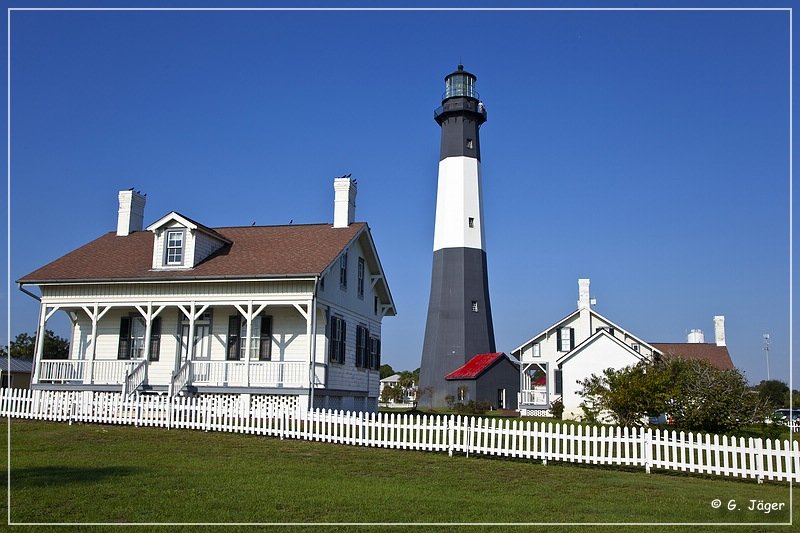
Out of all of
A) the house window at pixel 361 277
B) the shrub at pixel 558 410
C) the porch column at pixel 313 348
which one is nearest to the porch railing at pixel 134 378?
the porch column at pixel 313 348

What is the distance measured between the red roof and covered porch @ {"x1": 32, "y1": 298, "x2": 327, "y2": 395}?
2108cm

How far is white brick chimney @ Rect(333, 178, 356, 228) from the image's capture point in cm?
2589

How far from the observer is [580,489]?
11.9m

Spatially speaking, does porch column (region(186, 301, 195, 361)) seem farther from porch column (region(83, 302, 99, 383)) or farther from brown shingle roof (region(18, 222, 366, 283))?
porch column (region(83, 302, 99, 383))

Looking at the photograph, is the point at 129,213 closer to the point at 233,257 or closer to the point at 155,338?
the point at 155,338

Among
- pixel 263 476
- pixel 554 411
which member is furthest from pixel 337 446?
pixel 554 411

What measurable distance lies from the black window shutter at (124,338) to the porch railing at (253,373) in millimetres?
3037

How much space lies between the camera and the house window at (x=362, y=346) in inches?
1045

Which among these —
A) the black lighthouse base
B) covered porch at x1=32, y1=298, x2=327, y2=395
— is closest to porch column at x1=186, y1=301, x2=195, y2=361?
covered porch at x1=32, y1=298, x2=327, y2=395

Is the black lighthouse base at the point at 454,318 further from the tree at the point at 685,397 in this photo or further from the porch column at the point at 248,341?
the porch column at the point at 248,341

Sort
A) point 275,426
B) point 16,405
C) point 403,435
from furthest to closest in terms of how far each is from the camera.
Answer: point 16,405, point 275,426, point 403,435

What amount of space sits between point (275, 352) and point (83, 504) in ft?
47.4

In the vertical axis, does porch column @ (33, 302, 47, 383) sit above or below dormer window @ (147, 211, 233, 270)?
below

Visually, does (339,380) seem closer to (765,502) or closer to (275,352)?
(275,352)
